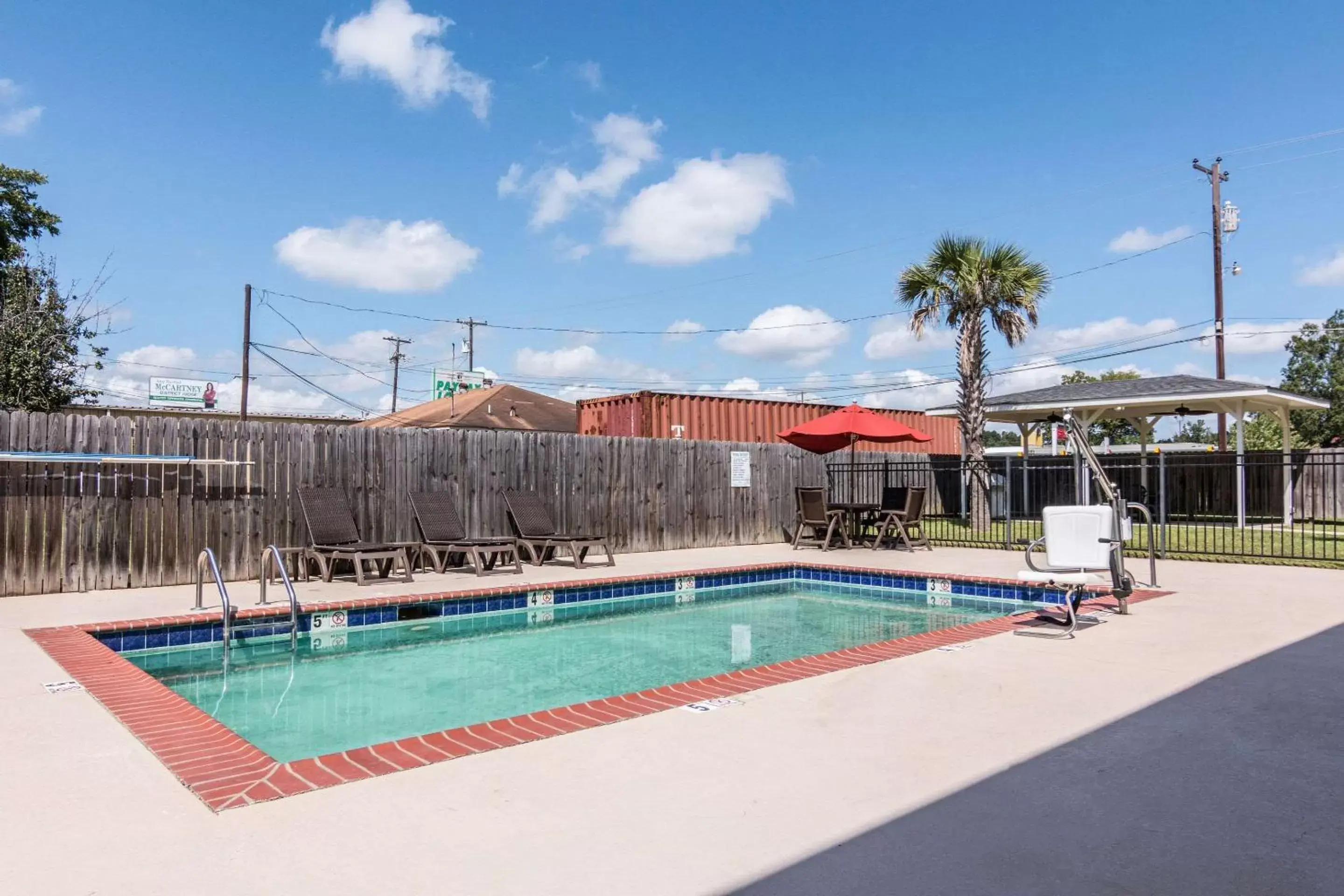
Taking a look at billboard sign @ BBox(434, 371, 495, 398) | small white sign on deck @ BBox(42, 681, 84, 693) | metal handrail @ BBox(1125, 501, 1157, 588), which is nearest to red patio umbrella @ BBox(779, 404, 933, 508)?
metal handrail @ BBox(1125, 501, 1157, 588)

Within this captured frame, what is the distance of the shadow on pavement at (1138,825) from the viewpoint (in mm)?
2107

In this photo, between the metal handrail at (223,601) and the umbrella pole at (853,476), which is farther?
the umbrella pole at (853,476)

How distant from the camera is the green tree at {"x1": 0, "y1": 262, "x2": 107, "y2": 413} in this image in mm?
14117

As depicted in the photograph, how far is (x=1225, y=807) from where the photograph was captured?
104 inches

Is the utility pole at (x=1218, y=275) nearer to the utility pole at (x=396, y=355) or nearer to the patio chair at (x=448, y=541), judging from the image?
the patio chair at (x=448, y=541)

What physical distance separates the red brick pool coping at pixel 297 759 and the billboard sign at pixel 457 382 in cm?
2816

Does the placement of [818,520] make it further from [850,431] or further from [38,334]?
[38,334]

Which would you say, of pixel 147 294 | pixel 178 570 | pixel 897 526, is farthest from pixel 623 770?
pixel 147 294

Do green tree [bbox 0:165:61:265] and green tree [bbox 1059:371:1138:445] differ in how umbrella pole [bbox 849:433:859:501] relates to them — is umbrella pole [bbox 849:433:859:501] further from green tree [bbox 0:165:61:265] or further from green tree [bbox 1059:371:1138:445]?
green tree [bbox 1059:371:1138:445]

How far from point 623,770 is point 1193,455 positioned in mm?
20468

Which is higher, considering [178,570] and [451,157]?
[451,157]

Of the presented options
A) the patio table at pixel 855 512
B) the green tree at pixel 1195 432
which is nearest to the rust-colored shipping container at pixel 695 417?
the patio table at pixel 855 512

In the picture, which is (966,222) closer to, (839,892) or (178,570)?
(178,570)

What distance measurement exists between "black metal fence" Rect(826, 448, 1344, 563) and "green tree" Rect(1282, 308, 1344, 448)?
27807 mm
